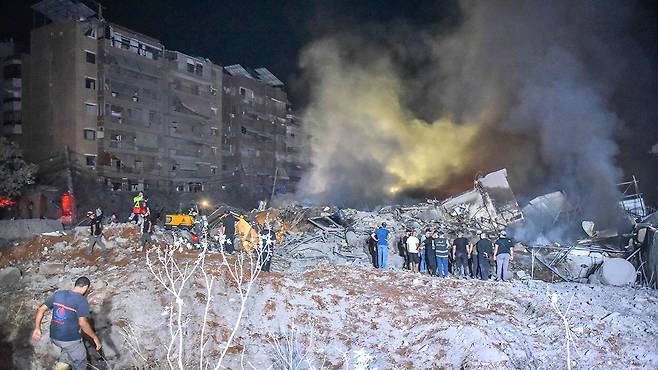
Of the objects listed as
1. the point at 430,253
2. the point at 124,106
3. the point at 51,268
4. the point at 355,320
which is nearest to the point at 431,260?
the point at 430,253

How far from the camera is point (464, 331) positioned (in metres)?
10.5

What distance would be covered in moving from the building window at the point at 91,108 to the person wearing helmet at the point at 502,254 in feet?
111

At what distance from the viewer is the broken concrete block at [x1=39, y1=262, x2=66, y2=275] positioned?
46.6ft

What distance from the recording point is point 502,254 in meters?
15.0

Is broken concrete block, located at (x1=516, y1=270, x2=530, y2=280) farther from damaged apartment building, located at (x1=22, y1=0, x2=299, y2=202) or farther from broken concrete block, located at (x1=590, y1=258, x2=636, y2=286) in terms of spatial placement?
damaged apartment building, located at (x1=22, y1=0, x2=299, y2=202)

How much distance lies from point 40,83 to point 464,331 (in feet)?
129

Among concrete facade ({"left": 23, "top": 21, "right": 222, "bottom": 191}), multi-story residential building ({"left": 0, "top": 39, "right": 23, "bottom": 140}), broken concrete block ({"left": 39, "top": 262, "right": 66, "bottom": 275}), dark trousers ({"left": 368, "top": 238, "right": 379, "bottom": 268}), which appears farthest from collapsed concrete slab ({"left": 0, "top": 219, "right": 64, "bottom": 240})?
multi-story residential building ({"left": 0, "top": 39, "right": 23, "bottom": 140})

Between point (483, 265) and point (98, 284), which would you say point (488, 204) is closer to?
point (483, 265)

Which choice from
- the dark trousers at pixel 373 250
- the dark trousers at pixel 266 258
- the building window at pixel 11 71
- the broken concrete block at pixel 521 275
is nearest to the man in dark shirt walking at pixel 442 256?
the dark trousers at pixel 373 250

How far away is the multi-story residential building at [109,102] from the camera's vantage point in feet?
122

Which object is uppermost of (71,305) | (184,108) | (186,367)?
(184,108)

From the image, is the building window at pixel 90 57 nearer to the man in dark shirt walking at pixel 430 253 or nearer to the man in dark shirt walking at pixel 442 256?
the man in dark shirt walking at pixel 430 253

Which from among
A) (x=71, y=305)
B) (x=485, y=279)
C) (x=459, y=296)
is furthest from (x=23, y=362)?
(x=485, y=279)

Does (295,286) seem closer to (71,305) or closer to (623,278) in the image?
(71,305)
